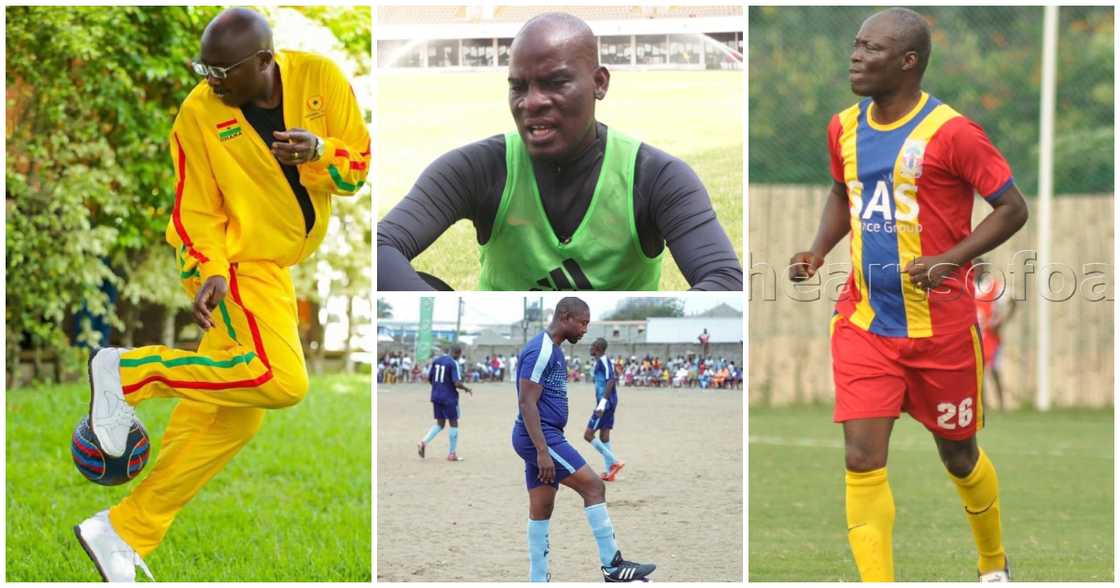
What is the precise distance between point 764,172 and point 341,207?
14.9 feet


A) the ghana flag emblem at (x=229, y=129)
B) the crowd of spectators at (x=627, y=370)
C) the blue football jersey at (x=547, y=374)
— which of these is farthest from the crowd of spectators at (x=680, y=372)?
the ghana flag emblem at (x=229, y=129)

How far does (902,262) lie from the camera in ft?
16.8

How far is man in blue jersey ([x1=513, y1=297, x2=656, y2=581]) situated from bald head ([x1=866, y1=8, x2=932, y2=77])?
4.87 ft

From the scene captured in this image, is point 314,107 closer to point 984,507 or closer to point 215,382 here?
point 215,382

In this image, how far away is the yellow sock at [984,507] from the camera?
5395 mm

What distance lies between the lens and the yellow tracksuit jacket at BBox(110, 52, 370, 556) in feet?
16.8

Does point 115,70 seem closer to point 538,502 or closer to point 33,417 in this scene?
point 33,417

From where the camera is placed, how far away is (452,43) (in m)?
5.13

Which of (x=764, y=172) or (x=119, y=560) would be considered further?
(x=764, y=172)

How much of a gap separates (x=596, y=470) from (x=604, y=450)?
86 mm

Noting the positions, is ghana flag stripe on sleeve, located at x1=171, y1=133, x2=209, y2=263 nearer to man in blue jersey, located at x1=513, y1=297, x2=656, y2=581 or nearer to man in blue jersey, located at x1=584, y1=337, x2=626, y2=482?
man in blue jersey, located at x1=513, y1=297, x2=656, y2=581

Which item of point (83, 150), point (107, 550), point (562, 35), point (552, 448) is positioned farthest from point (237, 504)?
point (83, 150)

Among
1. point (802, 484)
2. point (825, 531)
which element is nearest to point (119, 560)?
point (825, 531)

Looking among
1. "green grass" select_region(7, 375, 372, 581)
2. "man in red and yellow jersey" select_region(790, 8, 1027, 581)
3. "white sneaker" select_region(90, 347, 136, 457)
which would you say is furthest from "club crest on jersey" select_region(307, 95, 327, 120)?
"green grass" select_region(7, 375, 372, 581)
